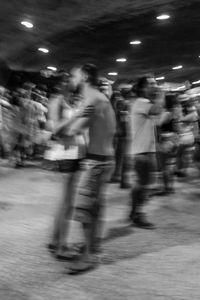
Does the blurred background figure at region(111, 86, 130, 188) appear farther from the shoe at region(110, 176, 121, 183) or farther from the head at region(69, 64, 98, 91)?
the head at region(69, 64, 98, 91)

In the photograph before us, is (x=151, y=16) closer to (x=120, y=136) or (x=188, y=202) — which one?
(x=120, y=136)

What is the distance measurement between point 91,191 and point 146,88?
6.25 feet

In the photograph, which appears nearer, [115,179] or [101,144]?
[101,144]

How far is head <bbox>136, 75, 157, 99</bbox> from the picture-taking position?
599 centimetres

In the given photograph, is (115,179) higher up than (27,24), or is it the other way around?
(27,24)

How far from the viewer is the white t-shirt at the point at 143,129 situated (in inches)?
235

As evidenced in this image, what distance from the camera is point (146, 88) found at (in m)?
5.99

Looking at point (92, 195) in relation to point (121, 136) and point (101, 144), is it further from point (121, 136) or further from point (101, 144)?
point (121, 136)

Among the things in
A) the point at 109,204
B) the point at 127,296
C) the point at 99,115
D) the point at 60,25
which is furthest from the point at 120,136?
the point at 127,296

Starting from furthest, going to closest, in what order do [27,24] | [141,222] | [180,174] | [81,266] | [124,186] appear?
[27,24]
[180,174]
[124,186]
[141,222]
[81,266]

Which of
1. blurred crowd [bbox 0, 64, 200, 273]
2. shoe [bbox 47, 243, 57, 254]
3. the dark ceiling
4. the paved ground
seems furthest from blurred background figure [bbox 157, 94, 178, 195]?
shoe [bbox 47, 243, 57, 254]

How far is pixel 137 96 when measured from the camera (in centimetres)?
610

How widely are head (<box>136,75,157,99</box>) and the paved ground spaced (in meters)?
1.61

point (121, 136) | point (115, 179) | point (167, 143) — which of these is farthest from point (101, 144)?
point (115, 179)
